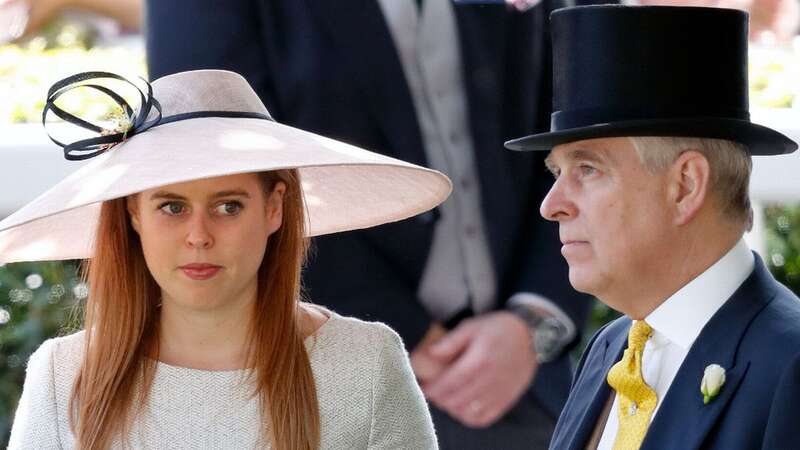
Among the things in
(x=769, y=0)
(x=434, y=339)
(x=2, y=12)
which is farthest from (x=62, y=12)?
(x=769, y=0)

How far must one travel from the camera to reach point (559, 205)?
2686 mm

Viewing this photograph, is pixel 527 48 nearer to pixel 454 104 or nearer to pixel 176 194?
pixel 454 104

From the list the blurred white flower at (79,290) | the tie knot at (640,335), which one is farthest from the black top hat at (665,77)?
the blurred white flower at (79,290)

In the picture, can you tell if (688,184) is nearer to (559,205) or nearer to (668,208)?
(668,208)

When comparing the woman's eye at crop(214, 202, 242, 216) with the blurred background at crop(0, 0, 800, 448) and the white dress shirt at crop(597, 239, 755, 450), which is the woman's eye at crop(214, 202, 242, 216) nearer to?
the white dress shirt at crop(597, 239, 755, 450)

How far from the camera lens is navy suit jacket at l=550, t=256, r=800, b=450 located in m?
2.43

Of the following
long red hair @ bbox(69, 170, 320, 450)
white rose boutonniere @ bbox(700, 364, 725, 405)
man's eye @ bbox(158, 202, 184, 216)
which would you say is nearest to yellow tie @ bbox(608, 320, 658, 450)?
white rose boutonniere @ bbox(700, 364, 725, 405)

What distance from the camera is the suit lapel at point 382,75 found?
3297 mm

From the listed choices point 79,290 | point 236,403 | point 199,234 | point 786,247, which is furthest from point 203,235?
point 786,247

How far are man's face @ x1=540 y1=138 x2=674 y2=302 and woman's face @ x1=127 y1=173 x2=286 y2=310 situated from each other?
1.74 feet

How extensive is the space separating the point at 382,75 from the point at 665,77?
2.72ft

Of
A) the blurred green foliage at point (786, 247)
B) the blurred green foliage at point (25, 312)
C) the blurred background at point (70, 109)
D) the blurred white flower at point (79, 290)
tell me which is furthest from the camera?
the blurred green foliage at point (786, 247)

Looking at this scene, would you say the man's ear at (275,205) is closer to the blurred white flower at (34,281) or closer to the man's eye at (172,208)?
the man's eye at (172,208)

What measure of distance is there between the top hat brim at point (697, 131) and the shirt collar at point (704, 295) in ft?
0.54
